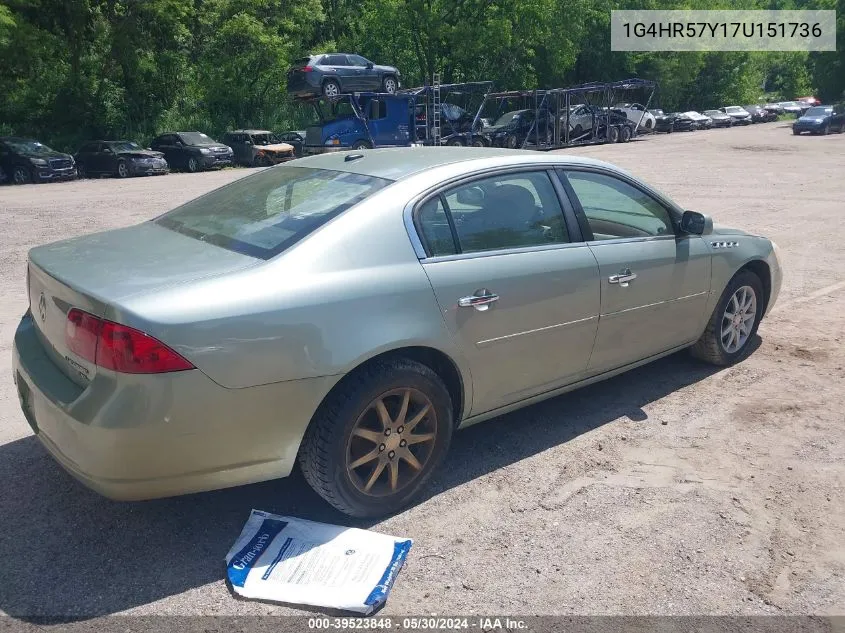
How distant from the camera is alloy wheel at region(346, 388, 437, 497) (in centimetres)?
331

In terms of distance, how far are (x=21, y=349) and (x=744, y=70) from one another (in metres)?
62.8

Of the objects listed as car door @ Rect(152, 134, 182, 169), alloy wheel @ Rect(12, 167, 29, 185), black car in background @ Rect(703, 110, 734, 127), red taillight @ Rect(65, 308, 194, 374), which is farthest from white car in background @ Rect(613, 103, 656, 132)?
Result: red taillight @ Rect(65, 308, 194, 374)

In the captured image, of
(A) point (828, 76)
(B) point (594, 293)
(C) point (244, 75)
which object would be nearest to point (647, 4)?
(A) point (828, 76)

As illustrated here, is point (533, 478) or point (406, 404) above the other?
point (406, 404)

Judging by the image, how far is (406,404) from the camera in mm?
3398

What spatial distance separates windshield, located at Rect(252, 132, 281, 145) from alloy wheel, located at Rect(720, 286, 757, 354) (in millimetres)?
26930

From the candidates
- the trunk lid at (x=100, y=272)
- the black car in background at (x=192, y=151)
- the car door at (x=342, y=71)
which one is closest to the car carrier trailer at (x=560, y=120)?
the car door at (x=342, y=71)

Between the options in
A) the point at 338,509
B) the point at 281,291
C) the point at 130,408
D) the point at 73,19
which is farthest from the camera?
the point at 73,19

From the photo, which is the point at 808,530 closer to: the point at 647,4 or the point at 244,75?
the point at 244,75

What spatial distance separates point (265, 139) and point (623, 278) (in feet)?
92.4

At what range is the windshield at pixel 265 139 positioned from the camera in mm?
30106

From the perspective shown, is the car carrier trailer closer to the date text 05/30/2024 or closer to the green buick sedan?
the green buick sedan

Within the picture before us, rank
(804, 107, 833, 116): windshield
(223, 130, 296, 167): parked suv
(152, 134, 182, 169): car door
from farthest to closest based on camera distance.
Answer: (804, 107, 833, 116): windshield → (223, 130, 296, 167): parked suv → (152, 134, 182, 169): car door

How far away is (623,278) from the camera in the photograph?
4.23 metres
